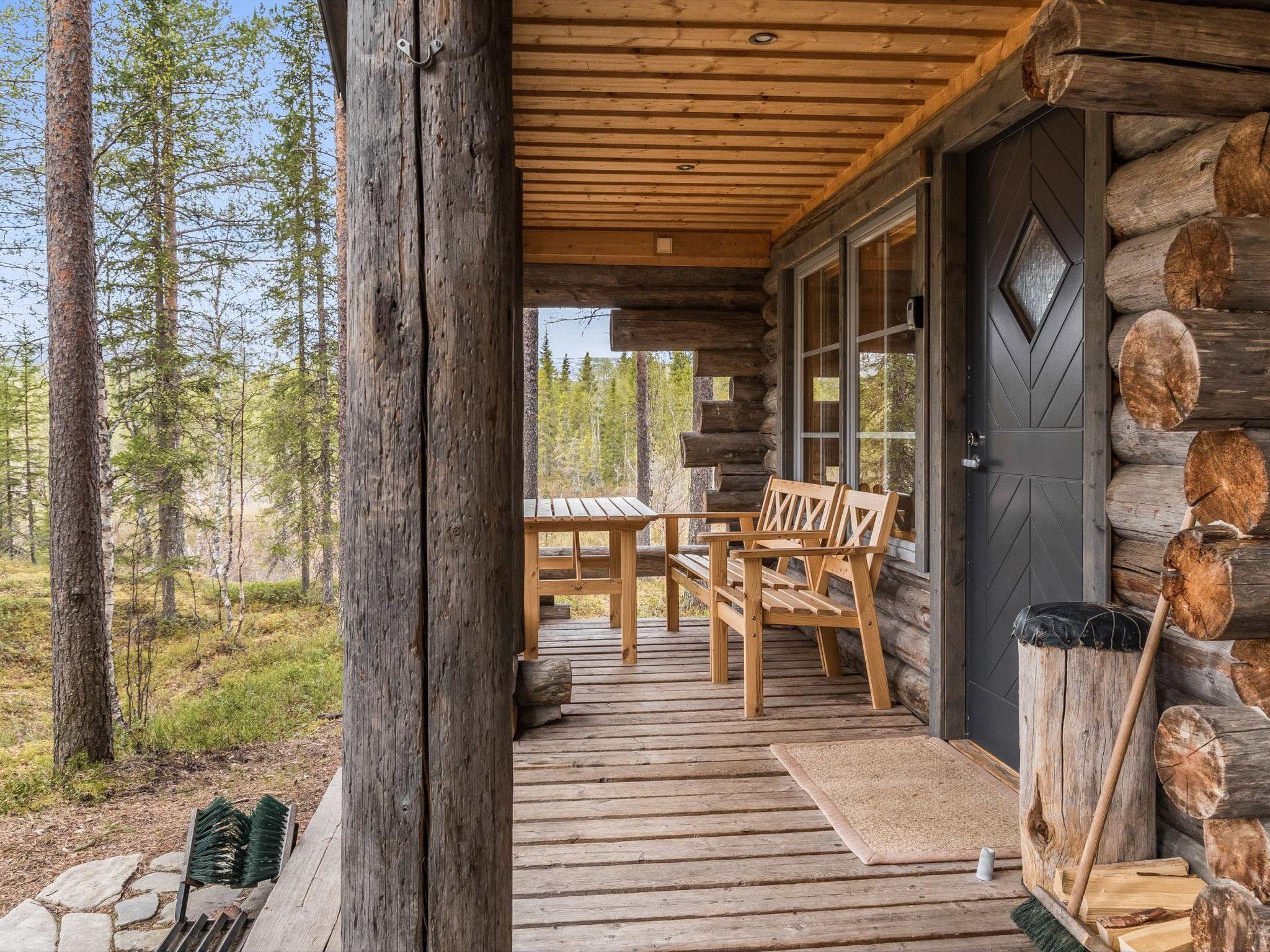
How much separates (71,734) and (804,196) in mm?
6389

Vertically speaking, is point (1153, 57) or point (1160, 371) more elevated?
point (1153, 57)

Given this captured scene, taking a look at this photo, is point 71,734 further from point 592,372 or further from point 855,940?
point 592,372

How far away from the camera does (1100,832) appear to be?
2117mm

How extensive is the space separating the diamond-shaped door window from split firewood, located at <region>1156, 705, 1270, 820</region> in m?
1.63

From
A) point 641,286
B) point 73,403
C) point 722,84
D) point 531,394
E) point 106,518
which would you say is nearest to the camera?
point 722,84

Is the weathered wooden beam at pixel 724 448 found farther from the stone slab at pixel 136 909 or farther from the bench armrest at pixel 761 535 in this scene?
the stone slab at pixel 136 909

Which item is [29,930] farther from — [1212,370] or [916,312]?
[1212,370]

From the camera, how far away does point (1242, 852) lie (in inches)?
66.4

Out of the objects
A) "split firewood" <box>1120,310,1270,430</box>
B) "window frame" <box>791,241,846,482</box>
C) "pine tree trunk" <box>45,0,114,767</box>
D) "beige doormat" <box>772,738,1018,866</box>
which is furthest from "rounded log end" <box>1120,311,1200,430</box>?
"pine tree trunk" <box>45,0,114,767</box>

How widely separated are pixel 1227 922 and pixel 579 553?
4.20 metres

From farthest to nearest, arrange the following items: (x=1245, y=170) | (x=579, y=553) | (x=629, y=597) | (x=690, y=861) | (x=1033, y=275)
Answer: (x=579, y=553) → (x=629, y=597) → (x=1033, y=275) → (x=690, y=861) → (x=1245, y=170)

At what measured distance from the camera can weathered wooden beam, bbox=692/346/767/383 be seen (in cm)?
644

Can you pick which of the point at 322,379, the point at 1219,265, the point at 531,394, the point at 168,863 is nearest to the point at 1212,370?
the point at 1219,265

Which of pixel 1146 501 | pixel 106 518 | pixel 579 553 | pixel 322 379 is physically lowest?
pixel 579 553
